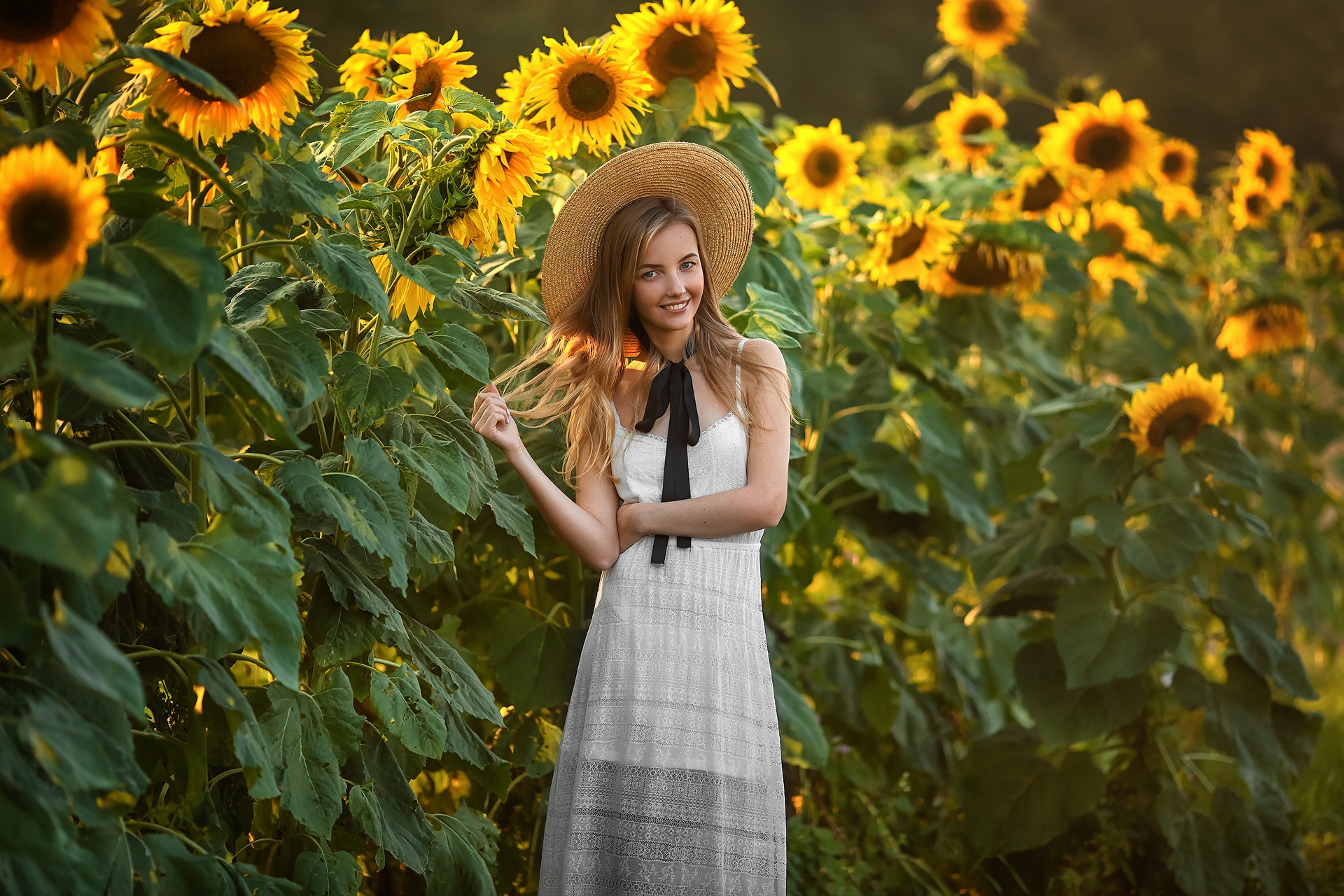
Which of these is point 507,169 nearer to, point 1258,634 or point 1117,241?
point 1258,634

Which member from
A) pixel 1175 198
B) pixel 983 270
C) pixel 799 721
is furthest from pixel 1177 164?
pixel 799 721

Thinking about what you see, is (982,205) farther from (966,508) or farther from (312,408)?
(312,408)

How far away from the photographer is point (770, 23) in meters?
6.73

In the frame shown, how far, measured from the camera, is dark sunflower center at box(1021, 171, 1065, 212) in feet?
11.0

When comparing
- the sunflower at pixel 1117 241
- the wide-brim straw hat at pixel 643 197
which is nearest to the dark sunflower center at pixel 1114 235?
the sunflower at pixel 1117 241

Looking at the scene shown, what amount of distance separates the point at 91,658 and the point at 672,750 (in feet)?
3.31

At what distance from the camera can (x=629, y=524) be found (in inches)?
78.0

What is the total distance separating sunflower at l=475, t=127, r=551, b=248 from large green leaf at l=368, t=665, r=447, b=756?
0.72 meters

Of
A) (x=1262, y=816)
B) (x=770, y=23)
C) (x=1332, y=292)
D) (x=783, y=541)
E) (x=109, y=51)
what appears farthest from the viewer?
(x=770, y=23)

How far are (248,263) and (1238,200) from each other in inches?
140

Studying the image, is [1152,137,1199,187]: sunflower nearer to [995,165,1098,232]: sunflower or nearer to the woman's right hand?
[995,165,1098,232]: sunflower

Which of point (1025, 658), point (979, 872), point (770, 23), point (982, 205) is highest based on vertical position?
point (770, 23)

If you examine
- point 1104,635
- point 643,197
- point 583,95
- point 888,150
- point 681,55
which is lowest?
point 1104,635

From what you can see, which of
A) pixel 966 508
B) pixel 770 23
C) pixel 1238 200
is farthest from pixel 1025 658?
pixel 770 23
